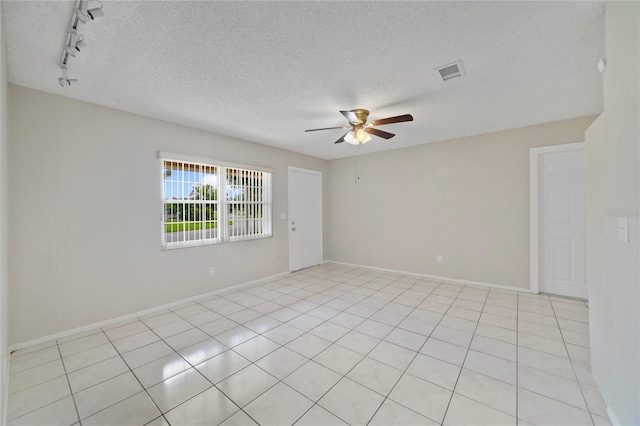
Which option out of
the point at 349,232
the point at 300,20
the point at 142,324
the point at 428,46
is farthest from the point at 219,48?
the point at 349,232

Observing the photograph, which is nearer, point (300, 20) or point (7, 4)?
point (7, 4)

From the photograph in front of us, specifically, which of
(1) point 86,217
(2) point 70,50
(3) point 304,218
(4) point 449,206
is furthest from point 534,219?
(1) point 86,217

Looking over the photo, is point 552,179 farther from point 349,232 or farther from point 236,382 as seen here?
point 236,382

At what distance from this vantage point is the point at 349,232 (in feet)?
18.9

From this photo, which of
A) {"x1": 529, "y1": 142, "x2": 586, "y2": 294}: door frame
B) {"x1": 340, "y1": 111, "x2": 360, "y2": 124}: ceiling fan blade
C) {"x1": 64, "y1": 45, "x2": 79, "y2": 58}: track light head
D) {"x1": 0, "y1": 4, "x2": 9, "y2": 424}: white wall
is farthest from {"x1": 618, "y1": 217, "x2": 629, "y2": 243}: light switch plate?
{"x1": 64, "y1": 45, "x2": 79, "y2": 58}: track light head

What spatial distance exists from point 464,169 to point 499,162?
0.49 metres

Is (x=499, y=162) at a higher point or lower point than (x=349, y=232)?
higher

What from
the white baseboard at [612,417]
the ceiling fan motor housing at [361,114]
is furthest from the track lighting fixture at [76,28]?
the white baseboard at [612,417]

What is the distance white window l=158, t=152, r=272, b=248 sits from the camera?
3451mm

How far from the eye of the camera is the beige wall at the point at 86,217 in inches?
95.9

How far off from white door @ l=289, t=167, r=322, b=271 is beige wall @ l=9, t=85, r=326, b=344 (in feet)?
6.39

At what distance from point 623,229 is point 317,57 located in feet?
7.38

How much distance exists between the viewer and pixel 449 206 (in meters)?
4.43

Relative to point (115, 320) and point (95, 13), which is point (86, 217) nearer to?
A: point (115, 320)
